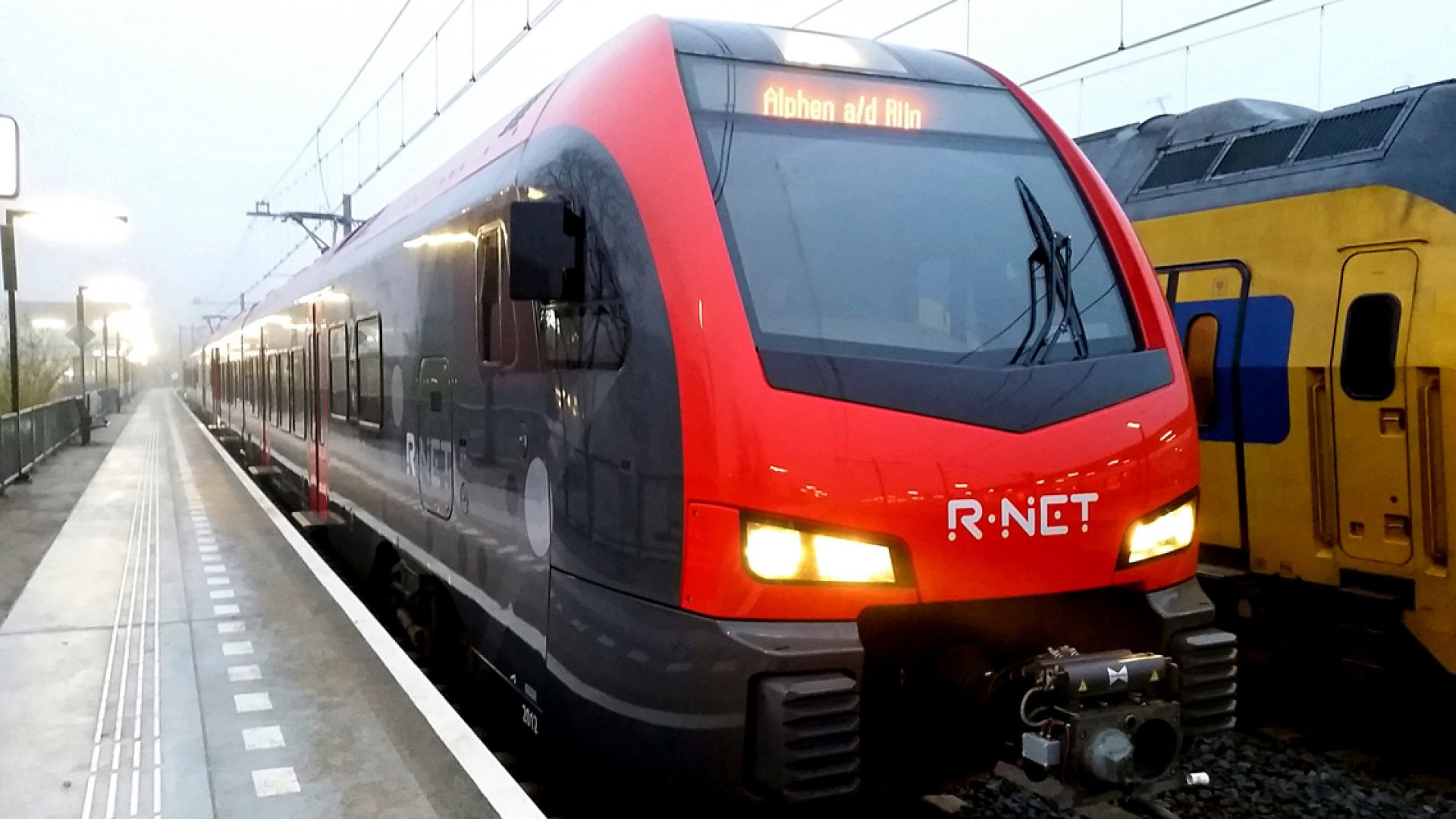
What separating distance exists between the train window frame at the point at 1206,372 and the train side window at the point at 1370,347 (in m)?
0.81

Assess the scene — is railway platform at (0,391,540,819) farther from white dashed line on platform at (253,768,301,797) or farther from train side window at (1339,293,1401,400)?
train side window at (1339,293,1401,400)

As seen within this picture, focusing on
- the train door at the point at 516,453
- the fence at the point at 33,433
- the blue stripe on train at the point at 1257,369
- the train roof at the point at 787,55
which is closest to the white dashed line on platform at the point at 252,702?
the train door at the point at 516,453

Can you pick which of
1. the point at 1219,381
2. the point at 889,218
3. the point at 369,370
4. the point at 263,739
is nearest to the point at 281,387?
the point at 369,370

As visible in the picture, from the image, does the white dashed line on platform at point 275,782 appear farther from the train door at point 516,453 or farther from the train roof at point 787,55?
the train roof at point 787,55

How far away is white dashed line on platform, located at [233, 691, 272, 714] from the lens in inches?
200

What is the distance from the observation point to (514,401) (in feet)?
14.9

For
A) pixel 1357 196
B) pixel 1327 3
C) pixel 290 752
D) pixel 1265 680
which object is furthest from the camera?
pixel 1327 3

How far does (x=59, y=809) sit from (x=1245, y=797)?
15.7 feet

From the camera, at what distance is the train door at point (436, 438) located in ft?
18.0

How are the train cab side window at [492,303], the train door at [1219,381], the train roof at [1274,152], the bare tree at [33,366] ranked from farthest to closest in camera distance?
the bare tree at [33,366] → the train door at [1219,381] → the train roof at [1274,152] → the train cab side window at [492,303]

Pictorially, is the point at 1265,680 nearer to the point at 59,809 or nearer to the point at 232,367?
the point at 59,809

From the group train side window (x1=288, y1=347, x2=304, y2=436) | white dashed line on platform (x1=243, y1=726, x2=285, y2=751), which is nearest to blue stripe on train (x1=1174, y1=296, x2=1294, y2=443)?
white dashed line on platform (x1=243, y1=726, x2=285, y2=751)

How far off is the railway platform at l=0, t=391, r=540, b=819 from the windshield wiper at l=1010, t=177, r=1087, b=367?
7.32ft

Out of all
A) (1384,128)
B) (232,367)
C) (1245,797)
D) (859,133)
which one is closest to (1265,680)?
(1245,797)
